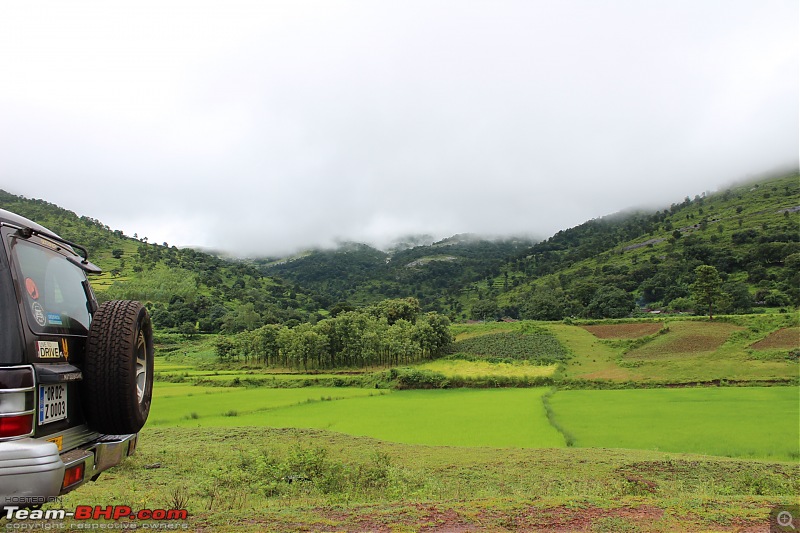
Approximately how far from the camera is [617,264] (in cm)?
13512

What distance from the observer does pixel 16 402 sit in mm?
3461

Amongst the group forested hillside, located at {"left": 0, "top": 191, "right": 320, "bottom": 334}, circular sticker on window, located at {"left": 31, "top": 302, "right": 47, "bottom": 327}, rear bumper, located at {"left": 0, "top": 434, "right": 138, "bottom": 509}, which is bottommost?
rear bumper, located at {"left": 0, "top": 434, "right": 138, "bottom": 509}

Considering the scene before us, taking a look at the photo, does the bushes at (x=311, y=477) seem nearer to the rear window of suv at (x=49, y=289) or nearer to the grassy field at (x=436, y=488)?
the grassy field at (x=436, y=488)

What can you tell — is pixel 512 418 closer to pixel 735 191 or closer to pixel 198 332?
pixel 198 332

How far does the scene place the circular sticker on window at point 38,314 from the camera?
13.2 ft

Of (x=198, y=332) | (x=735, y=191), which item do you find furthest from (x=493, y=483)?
(x=735, y=191)

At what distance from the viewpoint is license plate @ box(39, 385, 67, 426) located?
3777mm

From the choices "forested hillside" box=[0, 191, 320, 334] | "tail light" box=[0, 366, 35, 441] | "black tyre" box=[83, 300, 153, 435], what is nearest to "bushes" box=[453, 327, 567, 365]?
"forested hillside" box=[0, 191, 320, 334]

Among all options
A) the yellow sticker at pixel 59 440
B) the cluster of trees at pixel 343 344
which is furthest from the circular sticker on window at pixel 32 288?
the cluster of trees at pixel 343 344

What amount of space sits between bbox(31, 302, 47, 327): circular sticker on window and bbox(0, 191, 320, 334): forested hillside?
79.2 meters

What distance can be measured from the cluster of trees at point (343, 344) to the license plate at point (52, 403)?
55219 millimetres

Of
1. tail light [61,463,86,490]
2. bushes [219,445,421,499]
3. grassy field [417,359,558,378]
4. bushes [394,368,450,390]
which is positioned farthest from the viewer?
grassy field [417,359,558,378]

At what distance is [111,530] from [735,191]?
9003 inches

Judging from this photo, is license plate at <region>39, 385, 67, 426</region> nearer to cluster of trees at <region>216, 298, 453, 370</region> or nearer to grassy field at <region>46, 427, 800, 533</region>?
grassy field at <region>46, 427, 800, 533</region>
